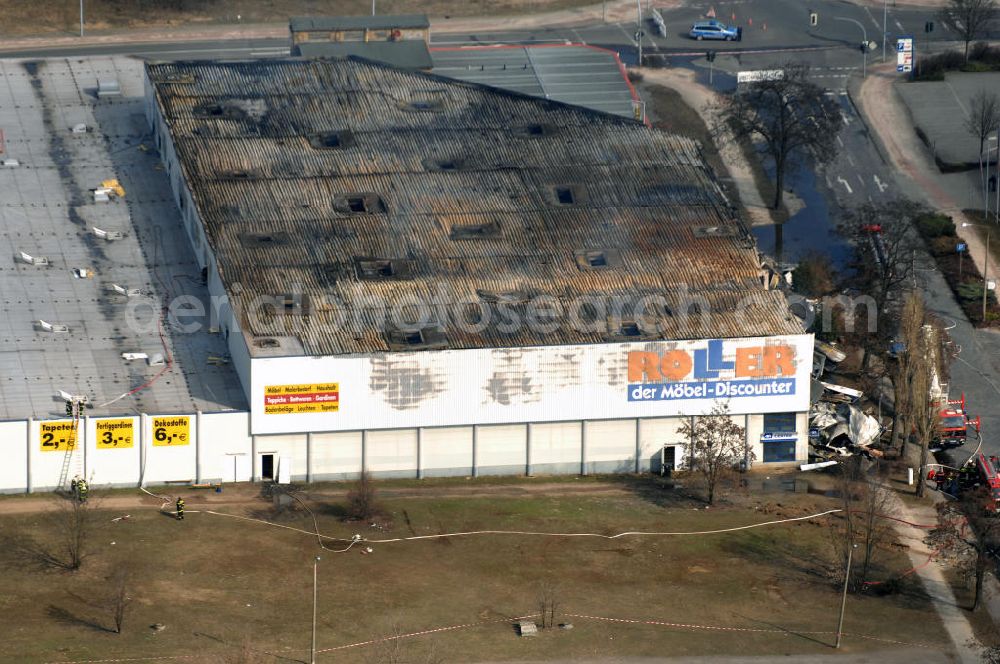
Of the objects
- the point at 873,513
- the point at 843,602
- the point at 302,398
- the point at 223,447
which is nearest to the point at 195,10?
the point at 302,398

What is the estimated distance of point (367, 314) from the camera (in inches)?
5128

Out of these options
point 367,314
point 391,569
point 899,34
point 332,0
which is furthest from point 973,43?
point 391,569

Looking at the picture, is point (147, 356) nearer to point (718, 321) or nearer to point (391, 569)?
point (391, 569)

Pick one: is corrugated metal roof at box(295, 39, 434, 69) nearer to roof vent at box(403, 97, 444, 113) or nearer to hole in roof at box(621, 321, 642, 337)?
roof vent at box(403, 97, 444, 113)

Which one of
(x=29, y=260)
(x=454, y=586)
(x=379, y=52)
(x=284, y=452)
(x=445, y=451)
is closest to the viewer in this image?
(x=454, y=586)

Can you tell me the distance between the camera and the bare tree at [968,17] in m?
184

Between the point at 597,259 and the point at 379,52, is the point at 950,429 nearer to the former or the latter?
the point at 597,259

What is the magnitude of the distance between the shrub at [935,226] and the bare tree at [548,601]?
53.6 m

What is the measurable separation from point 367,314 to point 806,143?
1823 inches

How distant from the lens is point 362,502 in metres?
123

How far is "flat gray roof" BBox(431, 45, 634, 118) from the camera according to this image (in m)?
169

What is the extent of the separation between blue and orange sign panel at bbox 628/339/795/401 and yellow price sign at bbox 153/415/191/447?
82.3 ft

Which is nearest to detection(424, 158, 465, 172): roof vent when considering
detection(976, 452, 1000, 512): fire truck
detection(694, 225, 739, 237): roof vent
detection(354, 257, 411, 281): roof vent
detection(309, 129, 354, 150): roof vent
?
detection(309, 129, 354, 150): roof vent

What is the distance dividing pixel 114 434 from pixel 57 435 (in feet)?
9.99
